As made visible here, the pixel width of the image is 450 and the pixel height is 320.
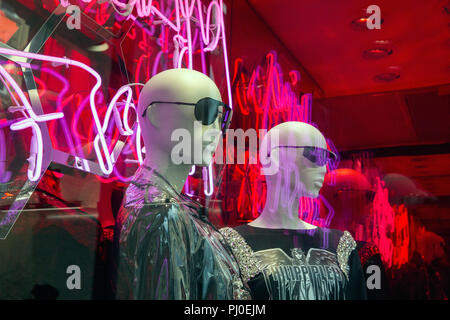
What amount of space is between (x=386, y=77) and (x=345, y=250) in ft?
3.59

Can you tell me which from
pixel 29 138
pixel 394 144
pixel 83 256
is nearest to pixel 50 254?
pixel 83 256

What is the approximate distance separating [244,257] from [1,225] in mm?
868

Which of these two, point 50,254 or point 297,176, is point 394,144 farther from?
point 50,254

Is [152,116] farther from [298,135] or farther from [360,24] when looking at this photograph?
[360,24]

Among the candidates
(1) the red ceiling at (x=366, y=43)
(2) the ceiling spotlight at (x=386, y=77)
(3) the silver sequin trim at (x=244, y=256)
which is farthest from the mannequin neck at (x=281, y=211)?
(2) the ceiling spotlight at (x=386, y=77)

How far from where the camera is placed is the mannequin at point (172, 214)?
1043 millimetres

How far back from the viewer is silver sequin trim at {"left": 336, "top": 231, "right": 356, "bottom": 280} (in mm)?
1606

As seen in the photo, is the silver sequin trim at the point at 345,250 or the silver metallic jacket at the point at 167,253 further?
the silver sequin trim at the point at 345,250

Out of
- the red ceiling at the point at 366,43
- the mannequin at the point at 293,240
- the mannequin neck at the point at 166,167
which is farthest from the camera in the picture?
the red ceiling at the point at 366,43

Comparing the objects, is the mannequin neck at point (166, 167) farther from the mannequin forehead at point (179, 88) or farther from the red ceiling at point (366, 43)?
the red ceiling at point (366, 43)

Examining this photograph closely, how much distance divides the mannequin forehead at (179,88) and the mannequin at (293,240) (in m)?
0.50

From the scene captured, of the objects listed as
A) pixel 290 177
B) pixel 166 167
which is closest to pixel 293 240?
pixel 290 177

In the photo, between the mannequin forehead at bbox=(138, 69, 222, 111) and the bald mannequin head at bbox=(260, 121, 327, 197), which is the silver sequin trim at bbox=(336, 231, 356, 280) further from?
the mannequin forehead at bbox=(138, 69, 222, 111)
